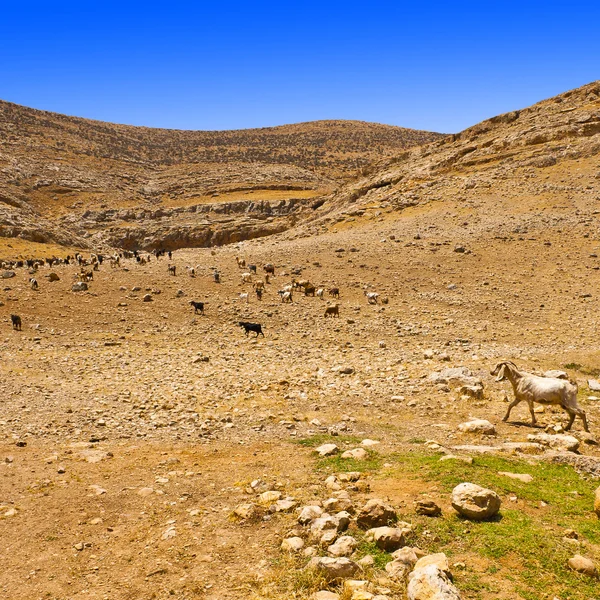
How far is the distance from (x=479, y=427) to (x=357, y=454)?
2783mm

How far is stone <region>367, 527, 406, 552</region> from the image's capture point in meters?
5.78

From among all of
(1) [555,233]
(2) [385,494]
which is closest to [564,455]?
(2) [385,494]

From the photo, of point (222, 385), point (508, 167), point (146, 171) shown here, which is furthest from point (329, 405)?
point (146, 171)

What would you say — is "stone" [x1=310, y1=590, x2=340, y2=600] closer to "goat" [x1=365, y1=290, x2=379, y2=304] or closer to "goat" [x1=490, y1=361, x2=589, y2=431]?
"goat" [x1=490, y1=361, x2=589, y2=431]

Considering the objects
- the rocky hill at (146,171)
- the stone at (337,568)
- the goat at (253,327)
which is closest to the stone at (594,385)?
the stone at (337,568)

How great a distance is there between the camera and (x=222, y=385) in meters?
13.3

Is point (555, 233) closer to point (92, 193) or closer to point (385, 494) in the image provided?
point (385, 494)

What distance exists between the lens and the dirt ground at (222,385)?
647cm

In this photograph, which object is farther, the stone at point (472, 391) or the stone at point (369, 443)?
the stone at point (472, 391)

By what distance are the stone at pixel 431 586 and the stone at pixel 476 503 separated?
1.30 metres

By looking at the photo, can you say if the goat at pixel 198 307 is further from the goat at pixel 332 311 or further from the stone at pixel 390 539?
the stone at pixel 390 539

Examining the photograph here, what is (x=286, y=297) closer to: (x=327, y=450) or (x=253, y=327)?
(x=253, y=327)

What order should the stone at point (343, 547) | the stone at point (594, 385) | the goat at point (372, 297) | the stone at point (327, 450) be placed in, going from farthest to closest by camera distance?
the goat at point (372, 297) → the stone at point (594, 385) → the stone at point (327, 450) → the stone at point (343, 547)

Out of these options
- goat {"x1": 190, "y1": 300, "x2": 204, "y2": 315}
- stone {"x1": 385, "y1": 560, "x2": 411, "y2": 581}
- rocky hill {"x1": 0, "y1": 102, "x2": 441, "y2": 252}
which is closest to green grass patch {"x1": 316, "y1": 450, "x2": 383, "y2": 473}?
stone {"x1": 385, "y1": 560, "x2": 411, "y2": 581}
